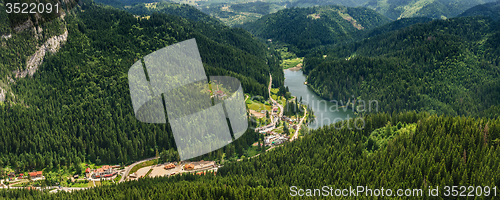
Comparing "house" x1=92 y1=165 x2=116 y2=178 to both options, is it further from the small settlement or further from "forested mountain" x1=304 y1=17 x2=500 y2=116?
"forested mountain" x1=304 y1=17 x2=500 y2=116

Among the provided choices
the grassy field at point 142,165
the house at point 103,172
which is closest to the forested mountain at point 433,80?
the grassy field at point 142,165

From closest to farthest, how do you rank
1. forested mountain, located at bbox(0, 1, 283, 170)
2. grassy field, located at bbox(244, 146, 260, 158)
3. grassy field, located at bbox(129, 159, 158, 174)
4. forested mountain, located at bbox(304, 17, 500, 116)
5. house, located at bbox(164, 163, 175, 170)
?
forested mountain, located at bbox(0, 1, 283, 170) < grassy field, located at bbox(129, 159, 158, 174) < house, located at bbox(164, 163, 175, 170) < grassy field, located at bbox(244, 146, 260, 158) < forested mountain, located at bbox(304, 17, 500, 116)

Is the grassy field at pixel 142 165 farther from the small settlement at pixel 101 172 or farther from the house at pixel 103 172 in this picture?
the house at pixel 103 172

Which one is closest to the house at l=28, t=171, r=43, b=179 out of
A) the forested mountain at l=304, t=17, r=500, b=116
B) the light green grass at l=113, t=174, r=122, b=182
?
the light green grass at l=113, t=174, r=122, b=182

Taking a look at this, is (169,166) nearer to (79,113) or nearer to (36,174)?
(36,174)

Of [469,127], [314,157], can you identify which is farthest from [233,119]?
[469,127]

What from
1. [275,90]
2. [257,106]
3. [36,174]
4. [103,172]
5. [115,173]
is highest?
[275,90]

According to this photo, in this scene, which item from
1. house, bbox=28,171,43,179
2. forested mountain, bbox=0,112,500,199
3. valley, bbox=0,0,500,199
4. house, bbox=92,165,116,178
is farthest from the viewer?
house, bbox=92,165,116,178

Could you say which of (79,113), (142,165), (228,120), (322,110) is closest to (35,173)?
(79,113)
